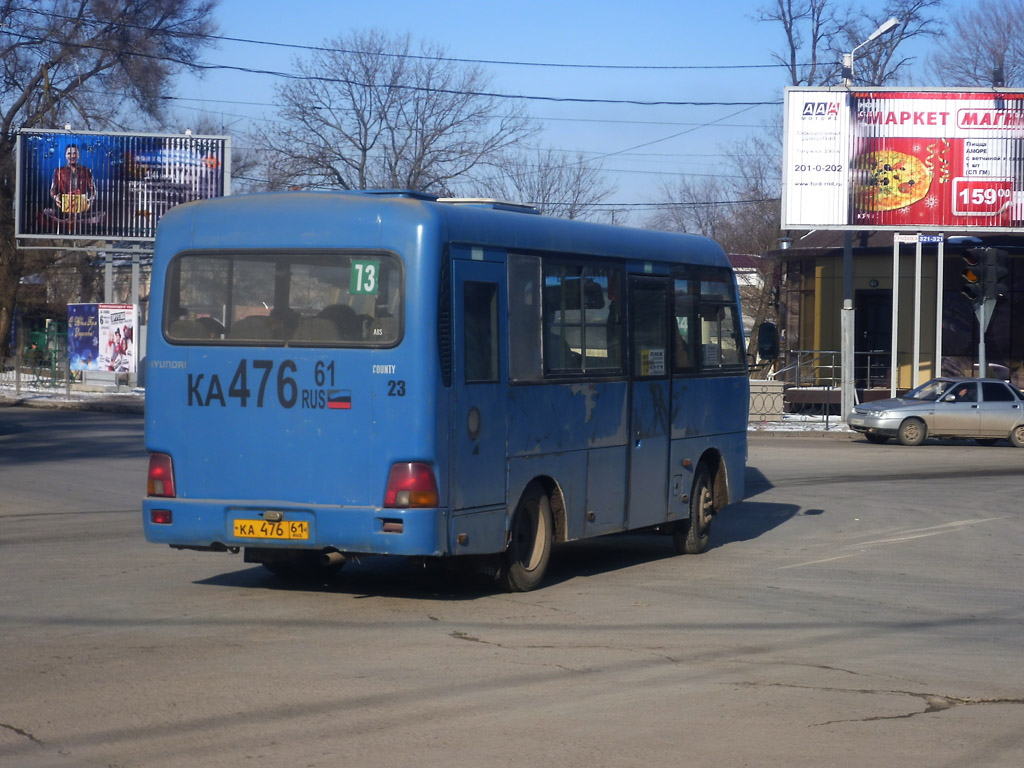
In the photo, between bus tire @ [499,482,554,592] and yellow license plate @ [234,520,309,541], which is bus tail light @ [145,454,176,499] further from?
bus tire @ [499,482,554,592]

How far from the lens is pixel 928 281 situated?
128ft

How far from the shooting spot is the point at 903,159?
107ft

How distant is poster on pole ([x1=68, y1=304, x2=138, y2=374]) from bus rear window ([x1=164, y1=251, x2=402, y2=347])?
2775 centimetres

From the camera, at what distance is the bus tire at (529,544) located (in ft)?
31.4

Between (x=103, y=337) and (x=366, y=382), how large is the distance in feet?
98.9

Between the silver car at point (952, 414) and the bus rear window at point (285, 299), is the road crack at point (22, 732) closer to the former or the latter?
the bus rear window at point (285, 299)

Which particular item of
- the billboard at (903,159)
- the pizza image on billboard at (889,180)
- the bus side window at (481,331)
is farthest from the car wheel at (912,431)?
the bus side window at (481,331)

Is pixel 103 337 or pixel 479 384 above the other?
→ pixel 103 337

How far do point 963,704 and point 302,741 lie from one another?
11.1 feet

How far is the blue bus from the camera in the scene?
28.1ft

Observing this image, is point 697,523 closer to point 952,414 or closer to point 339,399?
point 339,399

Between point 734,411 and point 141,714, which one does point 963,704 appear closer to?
point 141,714

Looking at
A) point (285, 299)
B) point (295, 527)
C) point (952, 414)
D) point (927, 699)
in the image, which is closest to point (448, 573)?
point (295, 527)

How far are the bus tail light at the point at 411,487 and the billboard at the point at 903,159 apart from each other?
25266mm
